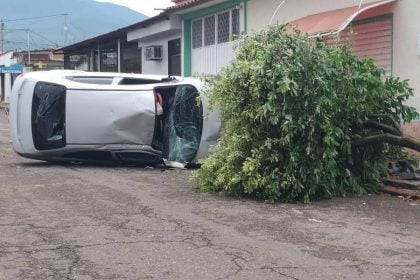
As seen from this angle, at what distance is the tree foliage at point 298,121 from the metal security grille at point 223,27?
7969mm

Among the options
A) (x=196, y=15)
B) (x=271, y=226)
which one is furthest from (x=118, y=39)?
(x=271, y=226)

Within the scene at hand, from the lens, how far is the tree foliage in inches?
348

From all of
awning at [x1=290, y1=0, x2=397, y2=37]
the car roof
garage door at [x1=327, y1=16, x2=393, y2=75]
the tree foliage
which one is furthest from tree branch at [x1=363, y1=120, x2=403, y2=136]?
the car roof

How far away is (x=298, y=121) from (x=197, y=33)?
Result: 1093 cm

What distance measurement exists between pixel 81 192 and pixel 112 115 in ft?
9.66

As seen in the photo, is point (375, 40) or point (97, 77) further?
point (97, 77)

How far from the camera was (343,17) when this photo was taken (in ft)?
38.0

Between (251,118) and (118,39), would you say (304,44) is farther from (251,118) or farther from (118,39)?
(118,39)

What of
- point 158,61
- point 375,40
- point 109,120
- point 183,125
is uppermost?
point 375,40

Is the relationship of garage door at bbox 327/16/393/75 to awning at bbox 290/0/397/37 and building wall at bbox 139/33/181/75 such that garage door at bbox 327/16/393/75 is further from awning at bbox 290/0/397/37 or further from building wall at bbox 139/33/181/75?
building wall at bbox 139/33/181/75

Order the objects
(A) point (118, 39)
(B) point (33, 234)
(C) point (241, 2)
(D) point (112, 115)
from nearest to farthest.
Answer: (B) point (33, 234), (D) point (112, 115), (C) point (241, 2), (A) point (118, 39)

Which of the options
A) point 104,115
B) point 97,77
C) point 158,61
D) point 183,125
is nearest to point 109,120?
point 104,115

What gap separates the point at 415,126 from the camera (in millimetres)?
10883

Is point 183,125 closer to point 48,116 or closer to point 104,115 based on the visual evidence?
point 104,115
